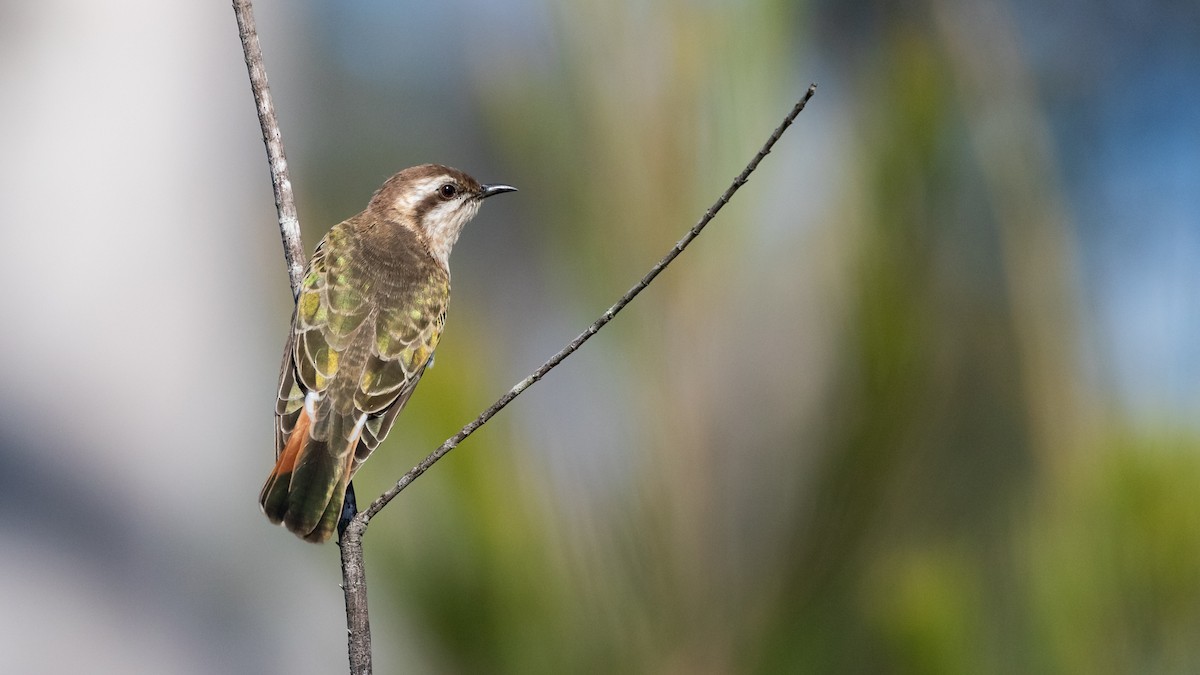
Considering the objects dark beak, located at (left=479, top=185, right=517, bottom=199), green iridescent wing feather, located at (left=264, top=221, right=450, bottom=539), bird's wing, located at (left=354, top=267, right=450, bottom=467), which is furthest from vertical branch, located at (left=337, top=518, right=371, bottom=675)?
dark beak, located at (left=479, top=185, right=517, bottom=199)

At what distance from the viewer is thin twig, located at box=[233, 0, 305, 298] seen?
1.18 m

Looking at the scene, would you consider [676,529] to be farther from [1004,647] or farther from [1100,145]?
[1100,145]

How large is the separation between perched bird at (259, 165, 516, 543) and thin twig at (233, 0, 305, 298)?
0.05 meters

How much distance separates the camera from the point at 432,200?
1868 mm

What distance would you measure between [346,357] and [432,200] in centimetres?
45

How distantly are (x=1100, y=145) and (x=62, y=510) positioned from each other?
2.65 meters

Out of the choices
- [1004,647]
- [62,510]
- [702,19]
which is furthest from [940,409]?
[62,510]

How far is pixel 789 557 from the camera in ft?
5.72

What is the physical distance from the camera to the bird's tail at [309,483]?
3.92ft

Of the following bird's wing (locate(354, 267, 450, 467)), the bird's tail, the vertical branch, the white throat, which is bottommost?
the vertical branch

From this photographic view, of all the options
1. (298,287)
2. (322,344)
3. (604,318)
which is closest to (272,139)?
(298,287)

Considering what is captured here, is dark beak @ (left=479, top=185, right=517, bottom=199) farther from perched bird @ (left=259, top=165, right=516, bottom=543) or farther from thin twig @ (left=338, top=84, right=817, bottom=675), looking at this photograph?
thin twig @ (left=338, top=84, right=817, bottom=675)

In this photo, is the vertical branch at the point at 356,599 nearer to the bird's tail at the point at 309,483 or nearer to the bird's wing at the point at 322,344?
the bird's tail at the point at 309,483

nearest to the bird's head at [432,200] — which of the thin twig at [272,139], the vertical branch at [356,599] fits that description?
the thin twig at [272,139]
